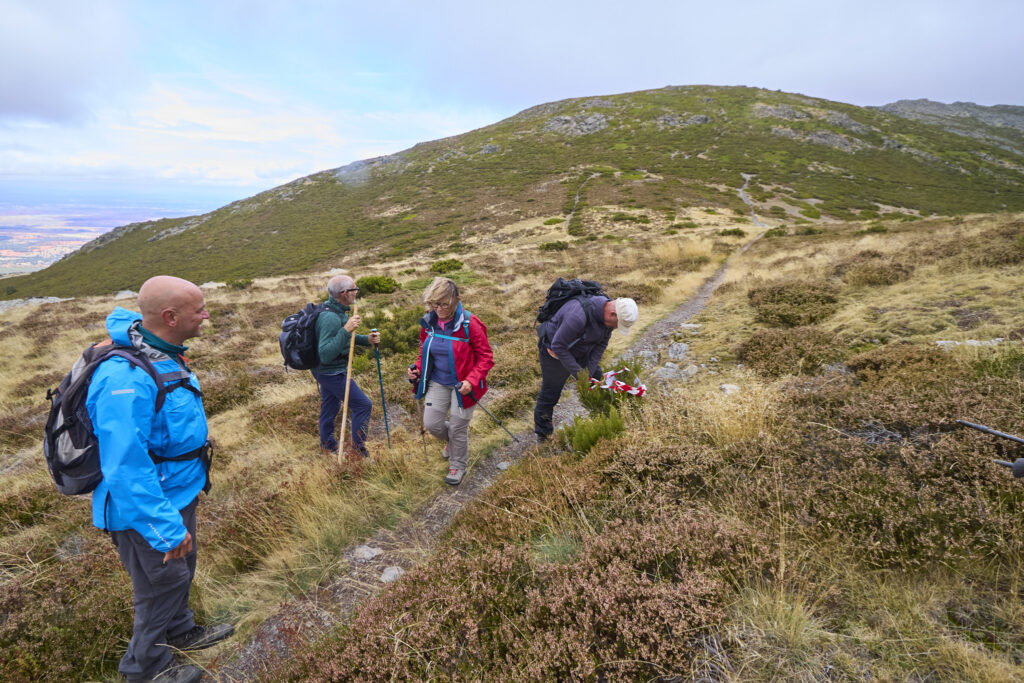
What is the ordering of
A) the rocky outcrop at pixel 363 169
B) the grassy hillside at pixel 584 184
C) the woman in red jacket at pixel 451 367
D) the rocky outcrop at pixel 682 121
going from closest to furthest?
the woman in red jacket at pixel 451 367 → the grassy hillside at pixel 584 184 → the rocky outcrop at pixel 682 121 → the rocky outcrop at pixel 363 169

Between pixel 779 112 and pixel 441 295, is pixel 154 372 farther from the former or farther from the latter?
pixel 779 112

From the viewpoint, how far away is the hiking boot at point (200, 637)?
276cm

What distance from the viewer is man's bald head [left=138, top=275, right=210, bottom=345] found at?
2.42 m

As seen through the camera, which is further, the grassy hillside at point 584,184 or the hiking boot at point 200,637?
the grassy hillside at point 584,184

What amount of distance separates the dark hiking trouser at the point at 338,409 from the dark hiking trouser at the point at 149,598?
239 centimetres

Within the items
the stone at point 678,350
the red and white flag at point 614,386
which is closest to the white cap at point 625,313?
the red and white flag at point 614,386

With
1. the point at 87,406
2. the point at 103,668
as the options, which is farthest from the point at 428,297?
the point at 103,668

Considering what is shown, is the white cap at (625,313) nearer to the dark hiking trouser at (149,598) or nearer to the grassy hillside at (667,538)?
the grassy hillside at (667,538)

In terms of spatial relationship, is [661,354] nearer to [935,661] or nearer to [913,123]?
[935,661]

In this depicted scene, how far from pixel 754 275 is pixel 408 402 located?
1176cm

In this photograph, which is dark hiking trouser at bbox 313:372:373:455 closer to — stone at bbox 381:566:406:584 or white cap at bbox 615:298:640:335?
stone at bbox 381:566:406:584

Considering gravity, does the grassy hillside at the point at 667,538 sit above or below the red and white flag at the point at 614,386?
below

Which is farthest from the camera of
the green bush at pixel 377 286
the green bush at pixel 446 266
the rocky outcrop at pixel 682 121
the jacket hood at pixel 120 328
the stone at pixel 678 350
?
the rocky outcrop at pixel 682 121

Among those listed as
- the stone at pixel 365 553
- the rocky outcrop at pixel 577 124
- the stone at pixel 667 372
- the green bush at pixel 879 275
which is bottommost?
the stone at pixel 365 553
